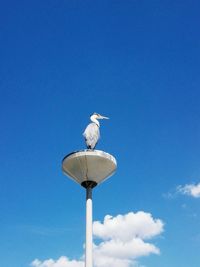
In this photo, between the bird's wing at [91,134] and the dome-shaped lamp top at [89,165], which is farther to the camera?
the bird's wing at [91,134]

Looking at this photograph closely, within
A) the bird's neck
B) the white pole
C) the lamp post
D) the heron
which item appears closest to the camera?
the white pole

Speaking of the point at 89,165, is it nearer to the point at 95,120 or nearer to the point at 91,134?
the point at 91,134

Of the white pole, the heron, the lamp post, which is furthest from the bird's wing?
the white pole

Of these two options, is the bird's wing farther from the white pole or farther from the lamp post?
the white pole

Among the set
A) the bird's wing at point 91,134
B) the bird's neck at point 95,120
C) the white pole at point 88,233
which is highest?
the bird's neck at point 95,120

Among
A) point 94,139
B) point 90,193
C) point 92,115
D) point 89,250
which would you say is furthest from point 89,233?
point 92,115

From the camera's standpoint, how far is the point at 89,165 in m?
23.2

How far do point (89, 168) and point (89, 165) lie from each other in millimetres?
205

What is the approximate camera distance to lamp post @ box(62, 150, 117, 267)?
23000 millimetres

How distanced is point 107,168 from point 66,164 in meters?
2.15

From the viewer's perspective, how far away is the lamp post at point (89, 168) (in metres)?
23.0

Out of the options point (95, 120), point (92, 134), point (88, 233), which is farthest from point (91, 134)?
point (88, 233)

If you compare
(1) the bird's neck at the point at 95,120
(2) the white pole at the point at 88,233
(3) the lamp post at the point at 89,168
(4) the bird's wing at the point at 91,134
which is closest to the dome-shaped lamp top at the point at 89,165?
(3) the lamp post at the point at 89,168

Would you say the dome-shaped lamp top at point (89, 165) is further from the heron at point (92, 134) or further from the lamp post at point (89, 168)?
the heron at point (92, 134)
